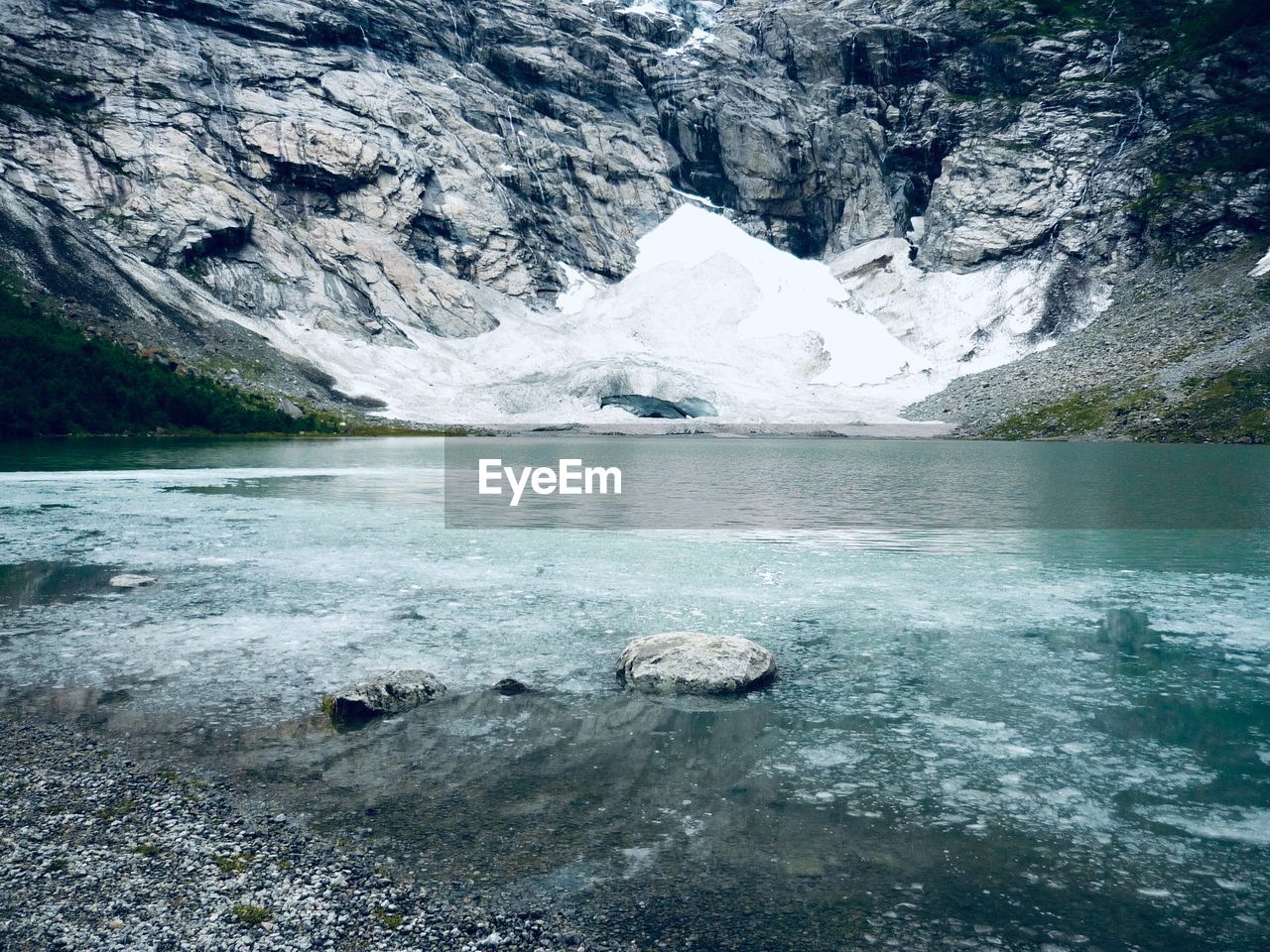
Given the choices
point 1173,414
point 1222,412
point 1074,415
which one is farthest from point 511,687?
point 1074,415

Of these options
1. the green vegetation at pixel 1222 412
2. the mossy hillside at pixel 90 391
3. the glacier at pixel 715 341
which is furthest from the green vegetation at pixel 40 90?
the green vegetation at pixel 1222 412

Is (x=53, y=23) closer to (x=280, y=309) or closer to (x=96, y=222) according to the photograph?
(x=96, y=222)

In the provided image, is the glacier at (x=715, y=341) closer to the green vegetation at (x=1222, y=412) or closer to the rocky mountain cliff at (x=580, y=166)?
the rocky mountain cliff at (x=580, y=166)

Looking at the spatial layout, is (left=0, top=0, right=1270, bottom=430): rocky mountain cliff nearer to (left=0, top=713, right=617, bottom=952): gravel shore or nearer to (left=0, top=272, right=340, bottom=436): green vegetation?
(left=0, top=272, right=340, bottom=436): green vegetation

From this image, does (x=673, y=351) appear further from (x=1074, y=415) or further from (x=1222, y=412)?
(x=1222, y=412)

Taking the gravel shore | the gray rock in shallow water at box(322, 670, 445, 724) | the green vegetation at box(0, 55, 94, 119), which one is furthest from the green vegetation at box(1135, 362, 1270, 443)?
the green vegetation at box(0, 55, 94, 119)

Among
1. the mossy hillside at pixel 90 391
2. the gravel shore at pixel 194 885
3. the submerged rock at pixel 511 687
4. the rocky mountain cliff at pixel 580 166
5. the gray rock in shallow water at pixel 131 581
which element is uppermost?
the rocky mountain cliff at pixel 580 166
